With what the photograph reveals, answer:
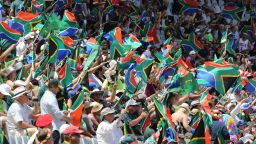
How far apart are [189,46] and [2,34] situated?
23.2 feet

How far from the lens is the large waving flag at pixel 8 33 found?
45.3ft

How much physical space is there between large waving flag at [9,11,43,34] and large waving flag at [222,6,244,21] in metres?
10.1

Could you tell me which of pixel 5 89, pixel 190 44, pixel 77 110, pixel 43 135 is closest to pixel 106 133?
pixel 77 110

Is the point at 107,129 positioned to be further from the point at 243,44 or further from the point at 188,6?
the point at 243,44

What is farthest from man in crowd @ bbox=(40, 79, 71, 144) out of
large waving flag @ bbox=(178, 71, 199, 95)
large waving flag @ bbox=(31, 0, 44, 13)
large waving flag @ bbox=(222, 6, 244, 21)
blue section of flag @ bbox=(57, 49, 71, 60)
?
large waving flag @ bbox=(222, 6, 244, 21)

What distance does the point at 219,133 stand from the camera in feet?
34.9

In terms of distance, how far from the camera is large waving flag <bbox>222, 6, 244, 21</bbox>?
24266mm

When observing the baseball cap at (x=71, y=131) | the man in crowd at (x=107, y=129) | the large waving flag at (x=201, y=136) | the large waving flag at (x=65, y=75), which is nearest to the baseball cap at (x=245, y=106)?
the large waving flag at (x=65, y=75)

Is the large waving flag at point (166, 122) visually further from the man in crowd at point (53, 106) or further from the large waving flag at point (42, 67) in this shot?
the large waving flag at point (42, 67)

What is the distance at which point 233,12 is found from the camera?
80.2ft

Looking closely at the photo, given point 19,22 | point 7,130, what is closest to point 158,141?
point 7,130

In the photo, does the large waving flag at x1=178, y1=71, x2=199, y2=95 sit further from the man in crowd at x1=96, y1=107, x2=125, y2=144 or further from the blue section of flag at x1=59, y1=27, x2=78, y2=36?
the blue section of flag at x1=59, y1=27, x2=78, y2=36

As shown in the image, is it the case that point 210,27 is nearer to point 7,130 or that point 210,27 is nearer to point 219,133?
point 219,133

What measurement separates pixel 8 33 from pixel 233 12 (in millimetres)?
12004
